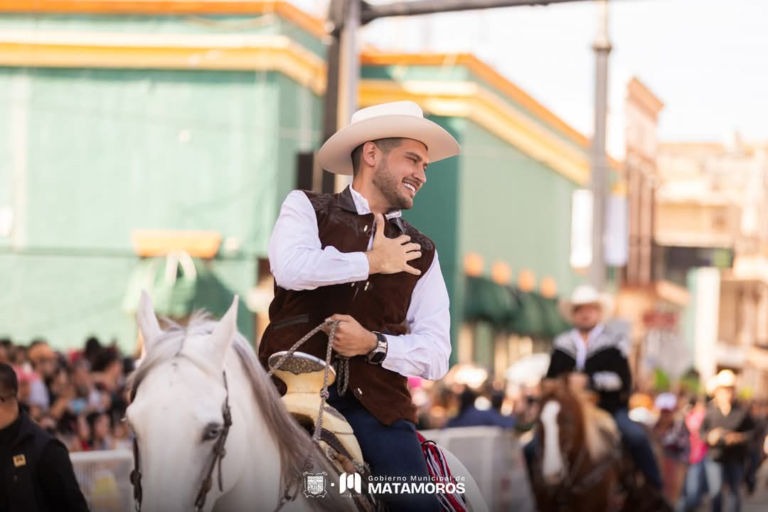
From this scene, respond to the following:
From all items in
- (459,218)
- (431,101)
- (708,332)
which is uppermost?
(431,101)

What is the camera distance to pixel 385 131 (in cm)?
509

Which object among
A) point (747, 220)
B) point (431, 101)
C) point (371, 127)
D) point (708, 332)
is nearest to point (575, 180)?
point (431, 101)

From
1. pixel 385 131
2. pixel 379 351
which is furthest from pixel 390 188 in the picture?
pixel 379 351

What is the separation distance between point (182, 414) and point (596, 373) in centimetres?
918

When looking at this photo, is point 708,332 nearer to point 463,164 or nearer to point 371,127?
point 463,164

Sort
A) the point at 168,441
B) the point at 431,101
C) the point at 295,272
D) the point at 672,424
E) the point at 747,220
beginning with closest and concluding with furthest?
1. the point at 168,441
2. the point at 295,272
3. the point at 672,424
4. the point at 431,101
5. the point at 747,220

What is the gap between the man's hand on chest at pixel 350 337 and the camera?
4625 millimetres

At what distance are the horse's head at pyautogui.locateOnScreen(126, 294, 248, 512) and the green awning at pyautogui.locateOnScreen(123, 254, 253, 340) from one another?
18886mm

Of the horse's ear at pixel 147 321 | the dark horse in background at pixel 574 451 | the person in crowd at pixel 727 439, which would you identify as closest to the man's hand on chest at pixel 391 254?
the horse's ear at pixel 147 321

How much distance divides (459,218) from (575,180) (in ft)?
18.8

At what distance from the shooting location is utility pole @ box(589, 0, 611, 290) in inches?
707

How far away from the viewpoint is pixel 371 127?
5.08m

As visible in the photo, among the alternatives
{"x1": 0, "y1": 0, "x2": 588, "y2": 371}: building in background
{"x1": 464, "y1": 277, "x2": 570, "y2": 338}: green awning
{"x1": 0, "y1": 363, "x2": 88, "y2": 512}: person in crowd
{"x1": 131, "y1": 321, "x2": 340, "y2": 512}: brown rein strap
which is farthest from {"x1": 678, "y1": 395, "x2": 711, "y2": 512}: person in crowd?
{"x1": 131, "y1": 321, "x2": 340, "y2": 512}: brown rein strap

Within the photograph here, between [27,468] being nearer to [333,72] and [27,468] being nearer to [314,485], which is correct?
A: [314,485]
